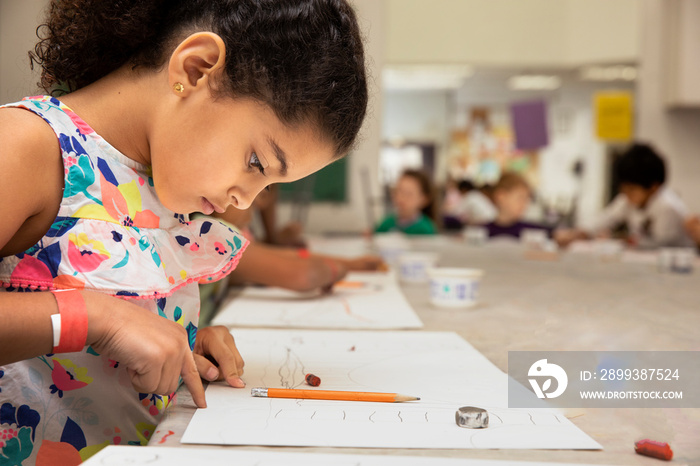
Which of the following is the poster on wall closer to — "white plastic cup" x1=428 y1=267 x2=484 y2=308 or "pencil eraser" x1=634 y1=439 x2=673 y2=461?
"white plastic cup" x1=428 y1=267 x2=484 y2=308

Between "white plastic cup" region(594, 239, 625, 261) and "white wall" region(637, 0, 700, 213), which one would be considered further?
"white wall" region(637, 0, 700, 213)

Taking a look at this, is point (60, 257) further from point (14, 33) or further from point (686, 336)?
point (686, 336)

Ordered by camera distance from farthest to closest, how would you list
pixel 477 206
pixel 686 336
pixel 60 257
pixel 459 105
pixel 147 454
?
pixel 459 105 → pixel 477 206 → pixel 686 336 → pixel 60 257 → pixel 147 454

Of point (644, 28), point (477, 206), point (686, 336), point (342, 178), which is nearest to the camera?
point (686, 336)

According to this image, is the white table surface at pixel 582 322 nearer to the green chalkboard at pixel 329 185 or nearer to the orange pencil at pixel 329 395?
the orange pencil at pixel 329 395

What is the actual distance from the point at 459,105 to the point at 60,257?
675 centimetres

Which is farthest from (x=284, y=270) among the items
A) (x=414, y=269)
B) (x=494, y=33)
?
(x=494, y=33)

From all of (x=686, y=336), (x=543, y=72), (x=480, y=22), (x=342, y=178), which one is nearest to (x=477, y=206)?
(x=543, y=72)

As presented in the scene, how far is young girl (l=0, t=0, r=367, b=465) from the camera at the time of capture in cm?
54

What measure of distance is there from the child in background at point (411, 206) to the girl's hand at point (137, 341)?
9.10ft

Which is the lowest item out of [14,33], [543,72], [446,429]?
[446,429]

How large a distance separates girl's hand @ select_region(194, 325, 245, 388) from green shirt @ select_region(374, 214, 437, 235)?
2608 mm

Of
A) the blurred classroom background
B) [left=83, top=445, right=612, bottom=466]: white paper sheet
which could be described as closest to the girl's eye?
[left=83, top=445, right=612, bottom=466]: white paper sheet

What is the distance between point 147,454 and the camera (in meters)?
0.46
